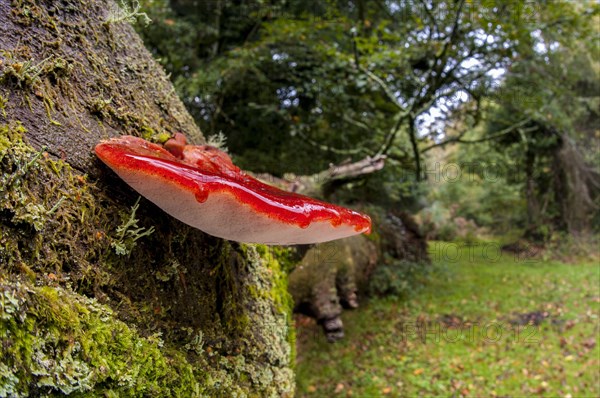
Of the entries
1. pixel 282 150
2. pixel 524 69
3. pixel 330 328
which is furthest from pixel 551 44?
pixel 330 328

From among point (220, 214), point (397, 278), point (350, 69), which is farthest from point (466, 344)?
point (220, 214)

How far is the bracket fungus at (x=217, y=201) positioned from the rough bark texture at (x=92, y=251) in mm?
102

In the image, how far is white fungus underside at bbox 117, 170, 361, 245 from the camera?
0.82 meters

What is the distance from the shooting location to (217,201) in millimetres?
819

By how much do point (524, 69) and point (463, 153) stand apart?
5.49 metres

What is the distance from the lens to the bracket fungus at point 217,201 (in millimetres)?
794

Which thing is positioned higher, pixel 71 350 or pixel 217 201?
pixel 217 201

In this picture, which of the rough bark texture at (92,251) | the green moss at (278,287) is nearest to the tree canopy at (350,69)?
the green moss at (278,287)

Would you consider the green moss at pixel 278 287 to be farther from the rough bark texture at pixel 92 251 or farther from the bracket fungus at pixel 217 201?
the bracket fungus at pixel 217 201

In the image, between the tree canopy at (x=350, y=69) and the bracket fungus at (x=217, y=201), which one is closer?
the bracket fungus at (x=217, y=201)

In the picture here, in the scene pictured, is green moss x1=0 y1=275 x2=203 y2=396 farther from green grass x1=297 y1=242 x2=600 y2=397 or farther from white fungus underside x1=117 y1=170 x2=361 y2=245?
green grass x1=297 y1=242 x2=600 y2=397

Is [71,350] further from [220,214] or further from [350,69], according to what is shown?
[350,69]

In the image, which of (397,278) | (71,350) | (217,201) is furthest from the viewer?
(397,278)

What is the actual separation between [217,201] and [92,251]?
0.30 meters
